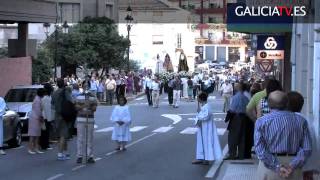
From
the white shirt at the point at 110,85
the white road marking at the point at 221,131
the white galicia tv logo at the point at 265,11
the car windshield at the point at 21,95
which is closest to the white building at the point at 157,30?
the white shirt at the point at 110,85

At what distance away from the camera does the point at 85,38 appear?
2249 inches

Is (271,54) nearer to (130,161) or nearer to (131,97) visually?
(130,161)

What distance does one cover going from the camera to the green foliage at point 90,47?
2215 inches

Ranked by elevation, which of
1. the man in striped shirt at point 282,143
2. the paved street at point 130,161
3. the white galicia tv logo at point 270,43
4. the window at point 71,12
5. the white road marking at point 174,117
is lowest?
the white road marking at point 174,117

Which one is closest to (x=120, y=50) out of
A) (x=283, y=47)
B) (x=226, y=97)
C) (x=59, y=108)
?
(x=226, y=97)

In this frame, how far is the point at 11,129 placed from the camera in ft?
61.0

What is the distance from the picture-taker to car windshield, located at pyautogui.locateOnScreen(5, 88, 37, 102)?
22.2m

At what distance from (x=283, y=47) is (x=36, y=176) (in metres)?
19.7

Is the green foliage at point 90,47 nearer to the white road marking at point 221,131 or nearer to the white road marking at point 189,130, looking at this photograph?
the white road marking at point 189,130

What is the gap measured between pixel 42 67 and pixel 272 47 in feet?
79.0

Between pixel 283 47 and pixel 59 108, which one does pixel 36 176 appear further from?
pixel 283 47

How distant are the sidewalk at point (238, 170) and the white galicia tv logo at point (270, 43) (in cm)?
1546

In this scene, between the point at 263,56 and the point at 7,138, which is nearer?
the point at 7,138

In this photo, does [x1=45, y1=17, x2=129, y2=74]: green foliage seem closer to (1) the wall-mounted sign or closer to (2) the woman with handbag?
(1) the wall-mounted sign
